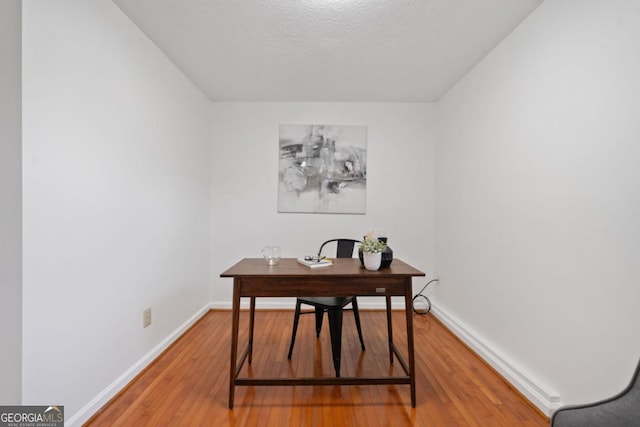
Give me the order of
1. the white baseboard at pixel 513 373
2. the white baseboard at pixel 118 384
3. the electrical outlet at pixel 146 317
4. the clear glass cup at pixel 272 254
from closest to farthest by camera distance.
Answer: the white baseboard at pixel 118 384 < the white baseboard at pixel 513 373 < the clear glass cup at pixel 272 254 < the electrical outlet at pixel 146 317

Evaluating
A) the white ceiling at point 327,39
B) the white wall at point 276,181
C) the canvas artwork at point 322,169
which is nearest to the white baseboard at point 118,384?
the white wall at point 276,181

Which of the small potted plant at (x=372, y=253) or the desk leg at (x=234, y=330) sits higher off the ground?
the small potted plant at (x=372, y=253)

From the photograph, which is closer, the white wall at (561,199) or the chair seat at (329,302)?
the white wall at (561,199)

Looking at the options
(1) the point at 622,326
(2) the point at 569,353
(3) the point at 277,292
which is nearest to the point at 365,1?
(3) the point at 277,292

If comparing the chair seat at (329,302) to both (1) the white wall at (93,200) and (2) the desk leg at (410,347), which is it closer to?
(2) the desk leg at (410,347)

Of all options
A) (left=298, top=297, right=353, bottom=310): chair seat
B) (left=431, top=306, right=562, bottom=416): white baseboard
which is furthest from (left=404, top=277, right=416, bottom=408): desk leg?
(left=431, top=306, right=562, bottom=416): white baseboard

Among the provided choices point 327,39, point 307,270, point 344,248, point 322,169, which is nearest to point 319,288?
point 307,270

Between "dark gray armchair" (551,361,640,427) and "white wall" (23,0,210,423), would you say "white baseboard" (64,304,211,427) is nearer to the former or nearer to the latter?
"white wall" (23,0,210,423)

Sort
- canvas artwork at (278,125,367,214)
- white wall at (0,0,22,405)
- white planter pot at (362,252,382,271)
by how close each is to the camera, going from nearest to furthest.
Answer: white wall at (0,0,22,405)
white planter pot at (362,252,382,271)
canvas artwork at (278,125,367,214)

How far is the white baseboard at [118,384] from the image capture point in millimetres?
1531

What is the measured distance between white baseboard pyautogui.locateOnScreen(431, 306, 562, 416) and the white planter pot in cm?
116

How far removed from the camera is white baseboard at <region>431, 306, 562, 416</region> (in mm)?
1640

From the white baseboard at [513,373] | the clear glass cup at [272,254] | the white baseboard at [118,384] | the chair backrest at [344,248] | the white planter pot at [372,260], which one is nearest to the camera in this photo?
the white baseboard at [118,384]

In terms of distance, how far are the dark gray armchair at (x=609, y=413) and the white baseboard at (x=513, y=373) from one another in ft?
2.96
